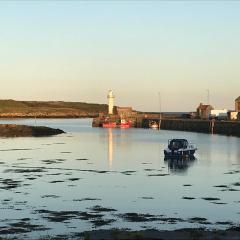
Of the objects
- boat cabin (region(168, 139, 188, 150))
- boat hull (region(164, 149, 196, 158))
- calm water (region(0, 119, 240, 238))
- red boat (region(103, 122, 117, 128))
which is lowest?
calm water (region(0, 119, 240, 238))

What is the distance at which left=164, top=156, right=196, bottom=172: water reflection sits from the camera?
46.1m

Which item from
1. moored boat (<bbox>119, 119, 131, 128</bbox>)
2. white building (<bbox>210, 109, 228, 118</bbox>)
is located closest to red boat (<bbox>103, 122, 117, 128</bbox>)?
moored boat (<bbox>119, 119, 131, 128</bbox>)

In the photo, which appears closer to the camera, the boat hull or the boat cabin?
the boat hull

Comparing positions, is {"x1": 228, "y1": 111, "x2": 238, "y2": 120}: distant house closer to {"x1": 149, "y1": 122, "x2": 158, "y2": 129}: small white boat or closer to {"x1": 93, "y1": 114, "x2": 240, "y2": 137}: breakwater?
{"x1": 93, "y1": 114, "x2": 240, "y2": 137}: breakwater

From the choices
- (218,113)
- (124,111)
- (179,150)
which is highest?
(124,111)

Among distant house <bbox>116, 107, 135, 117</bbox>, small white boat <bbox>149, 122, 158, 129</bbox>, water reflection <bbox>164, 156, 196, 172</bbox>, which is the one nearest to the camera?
water reflection <bbox>164, 156, 196, 172</bbox>

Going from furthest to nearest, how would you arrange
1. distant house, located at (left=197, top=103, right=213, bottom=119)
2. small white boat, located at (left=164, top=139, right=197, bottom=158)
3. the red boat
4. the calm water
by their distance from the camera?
1. the red boat
2. distant house, located at (left=197, top=103, right=213, bottom=119)
3. small white boat, located at (left=164, top=139, right=197, bottom=158)
4. the calm water

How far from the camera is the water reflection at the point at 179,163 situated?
151 feet

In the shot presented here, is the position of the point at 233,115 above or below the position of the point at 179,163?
above

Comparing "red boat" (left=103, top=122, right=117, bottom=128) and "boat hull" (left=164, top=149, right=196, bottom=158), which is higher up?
"red boat" (left=103, top=122, right=117, bottom=128)

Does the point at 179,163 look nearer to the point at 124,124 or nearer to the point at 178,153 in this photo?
the point at 178,153

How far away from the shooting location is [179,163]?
52.3 metres

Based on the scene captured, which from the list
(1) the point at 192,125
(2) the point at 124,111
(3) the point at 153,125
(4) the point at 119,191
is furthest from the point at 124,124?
(4) the point at 119,191

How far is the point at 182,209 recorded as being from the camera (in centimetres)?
2569
